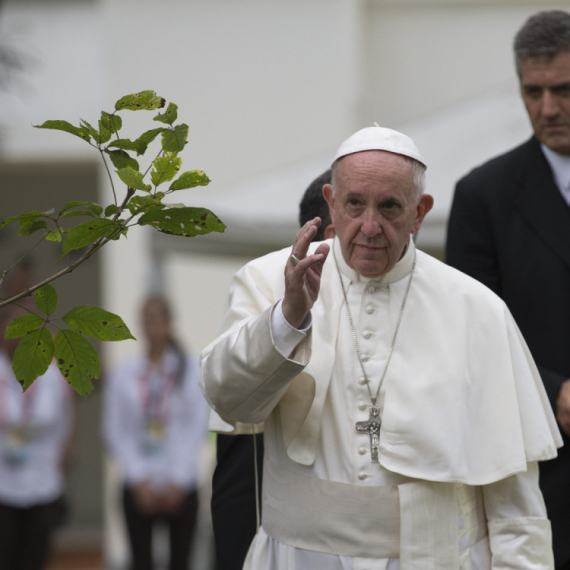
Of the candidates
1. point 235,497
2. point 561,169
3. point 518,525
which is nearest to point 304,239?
point 518,525

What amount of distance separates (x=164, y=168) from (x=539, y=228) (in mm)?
1566

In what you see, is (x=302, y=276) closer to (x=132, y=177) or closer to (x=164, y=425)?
(x=132, y=177)

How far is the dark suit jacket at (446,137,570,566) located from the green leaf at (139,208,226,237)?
1.42m

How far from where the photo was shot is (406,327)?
9.09 ft

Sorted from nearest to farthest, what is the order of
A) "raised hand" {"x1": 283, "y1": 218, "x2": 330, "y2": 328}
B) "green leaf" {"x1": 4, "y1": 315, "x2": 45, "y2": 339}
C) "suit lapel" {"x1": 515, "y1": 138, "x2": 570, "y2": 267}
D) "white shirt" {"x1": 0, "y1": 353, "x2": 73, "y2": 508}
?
"green leaf" {"x1": 4, "y1": 315, "x2": 45, "y2": 339}, "raised hand" {"x1": 283, "y1": 218, "x2": 330, "y2": 328}, "suit lapel" {"x1": 515, "y1": 138, "x2": 570, "y2": 267}, "white shirt" {"x1": 0, "y1": 353, "x2": 73, "y2": 508}

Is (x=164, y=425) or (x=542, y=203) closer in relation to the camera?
(x=542, y=203)

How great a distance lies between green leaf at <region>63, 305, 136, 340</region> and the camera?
80.0 inches

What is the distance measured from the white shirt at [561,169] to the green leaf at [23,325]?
1.86 metres

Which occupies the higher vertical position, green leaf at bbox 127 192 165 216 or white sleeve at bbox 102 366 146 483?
green leaf at bbox 127 192 165 216

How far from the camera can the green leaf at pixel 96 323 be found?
203 cm

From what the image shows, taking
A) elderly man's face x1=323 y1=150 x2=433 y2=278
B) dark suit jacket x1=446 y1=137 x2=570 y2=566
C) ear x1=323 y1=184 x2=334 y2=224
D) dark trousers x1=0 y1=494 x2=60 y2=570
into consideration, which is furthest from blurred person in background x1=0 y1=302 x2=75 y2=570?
elderly man's face x1=323 y1=150 x2=433 y2=278

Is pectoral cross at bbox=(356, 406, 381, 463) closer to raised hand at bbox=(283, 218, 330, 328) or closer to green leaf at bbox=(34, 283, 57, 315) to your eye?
raised hand at bbox=(283, 218, 330, 328)

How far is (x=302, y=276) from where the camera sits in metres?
2.35

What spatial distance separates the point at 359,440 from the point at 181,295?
7.52 m
